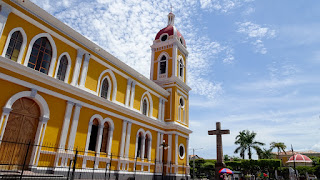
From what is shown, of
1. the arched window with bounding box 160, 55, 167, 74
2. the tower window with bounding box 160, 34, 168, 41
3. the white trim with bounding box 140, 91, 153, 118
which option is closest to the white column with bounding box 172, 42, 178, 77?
the arched window with bounding box 160, 55, 167, 74

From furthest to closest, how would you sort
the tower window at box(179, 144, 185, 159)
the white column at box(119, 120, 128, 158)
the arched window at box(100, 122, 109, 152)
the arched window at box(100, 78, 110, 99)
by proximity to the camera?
the tower window at box(179, 144, 185, 159) → the white column at box(119, 120, 128, 158) → the arched window at box(100, 78, 110, 99) → the arched window at box(100, 122, 109, 152)

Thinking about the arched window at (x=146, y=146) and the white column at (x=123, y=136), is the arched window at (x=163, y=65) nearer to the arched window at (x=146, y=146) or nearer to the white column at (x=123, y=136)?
the arched window at (x=146, y=146)

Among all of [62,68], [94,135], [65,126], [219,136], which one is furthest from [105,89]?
[219,136]

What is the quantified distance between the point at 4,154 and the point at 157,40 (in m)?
19.9

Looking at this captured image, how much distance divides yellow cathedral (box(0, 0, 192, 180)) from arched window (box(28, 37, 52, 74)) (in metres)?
0.05

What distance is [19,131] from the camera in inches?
457

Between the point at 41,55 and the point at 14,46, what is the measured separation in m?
1.50

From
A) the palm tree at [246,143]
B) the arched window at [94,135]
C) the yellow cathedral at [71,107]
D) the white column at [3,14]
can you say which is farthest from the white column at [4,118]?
the palm tree at [246,143]

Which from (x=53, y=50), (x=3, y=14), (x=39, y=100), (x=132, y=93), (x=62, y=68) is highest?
(x=3, y=14)

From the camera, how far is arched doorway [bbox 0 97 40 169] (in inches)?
432

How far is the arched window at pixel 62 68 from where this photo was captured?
13.9 metres

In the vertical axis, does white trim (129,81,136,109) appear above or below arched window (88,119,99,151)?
above

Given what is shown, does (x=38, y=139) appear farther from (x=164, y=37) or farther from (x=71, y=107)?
(x=164, y=37)

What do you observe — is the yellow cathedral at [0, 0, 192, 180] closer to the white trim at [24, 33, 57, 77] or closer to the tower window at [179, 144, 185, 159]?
the white trim at [24, 33, 57, 77]
